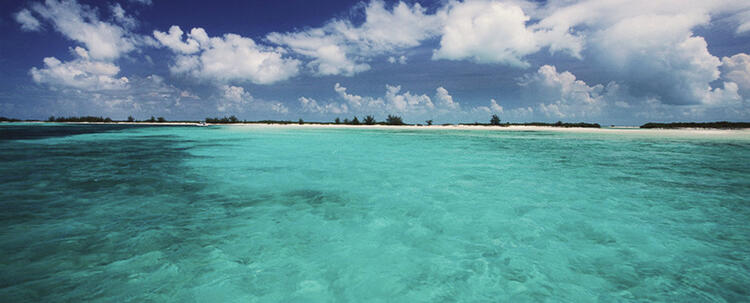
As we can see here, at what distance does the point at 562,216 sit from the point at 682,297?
2.79 m

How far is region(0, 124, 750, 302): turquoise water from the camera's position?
3301mm

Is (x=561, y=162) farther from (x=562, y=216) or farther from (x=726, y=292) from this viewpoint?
(x=726, y=292)

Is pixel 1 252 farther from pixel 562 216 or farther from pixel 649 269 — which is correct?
pixel 562 216

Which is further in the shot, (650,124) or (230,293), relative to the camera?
(650,124)

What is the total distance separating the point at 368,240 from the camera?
4.72 metres

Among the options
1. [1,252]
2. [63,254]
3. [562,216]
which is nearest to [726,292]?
[562,216]

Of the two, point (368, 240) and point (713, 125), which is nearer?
point (368, 240)

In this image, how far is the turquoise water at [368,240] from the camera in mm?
3301

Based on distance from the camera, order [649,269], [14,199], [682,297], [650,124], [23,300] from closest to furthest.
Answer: [23,300] → [682,297] → [649,269] → [14,199] → [650,124]

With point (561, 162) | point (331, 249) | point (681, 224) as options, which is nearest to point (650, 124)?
point (561, 162)

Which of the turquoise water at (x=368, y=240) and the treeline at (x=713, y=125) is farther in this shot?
the treeline at (x=713, y=125)

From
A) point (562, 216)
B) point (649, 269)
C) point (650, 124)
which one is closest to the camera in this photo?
point (649, 269)

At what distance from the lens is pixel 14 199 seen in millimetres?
6375

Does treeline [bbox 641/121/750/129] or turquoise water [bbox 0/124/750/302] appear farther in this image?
treeline [bbox 641/121/750/129]
